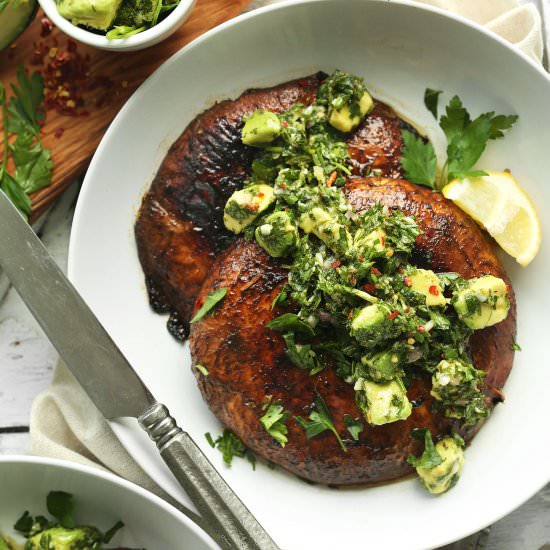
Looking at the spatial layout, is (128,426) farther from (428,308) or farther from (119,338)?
(428,308)

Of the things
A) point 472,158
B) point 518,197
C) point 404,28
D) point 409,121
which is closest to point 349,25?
point 404,28

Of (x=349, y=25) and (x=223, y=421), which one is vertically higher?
(x=349, y=25)

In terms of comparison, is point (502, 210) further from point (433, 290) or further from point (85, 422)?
point (85, 422)

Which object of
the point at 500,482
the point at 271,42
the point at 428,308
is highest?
the point at 271,42

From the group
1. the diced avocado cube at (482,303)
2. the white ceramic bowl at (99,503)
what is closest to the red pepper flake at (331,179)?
the diced avocado cube at (482,303)

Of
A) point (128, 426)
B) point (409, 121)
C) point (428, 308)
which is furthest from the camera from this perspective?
point (409, 121)

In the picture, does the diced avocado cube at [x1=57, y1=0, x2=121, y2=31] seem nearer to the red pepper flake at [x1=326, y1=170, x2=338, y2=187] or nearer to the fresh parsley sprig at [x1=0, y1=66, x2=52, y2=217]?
the fresh parsley sprig at [x1=0, y1=66, x2=52, y2=217]

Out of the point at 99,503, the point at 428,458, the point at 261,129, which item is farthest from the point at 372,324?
the point at 99,503

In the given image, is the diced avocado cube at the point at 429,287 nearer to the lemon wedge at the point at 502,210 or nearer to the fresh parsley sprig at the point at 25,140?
the lemon wedge at the point at 502,210
